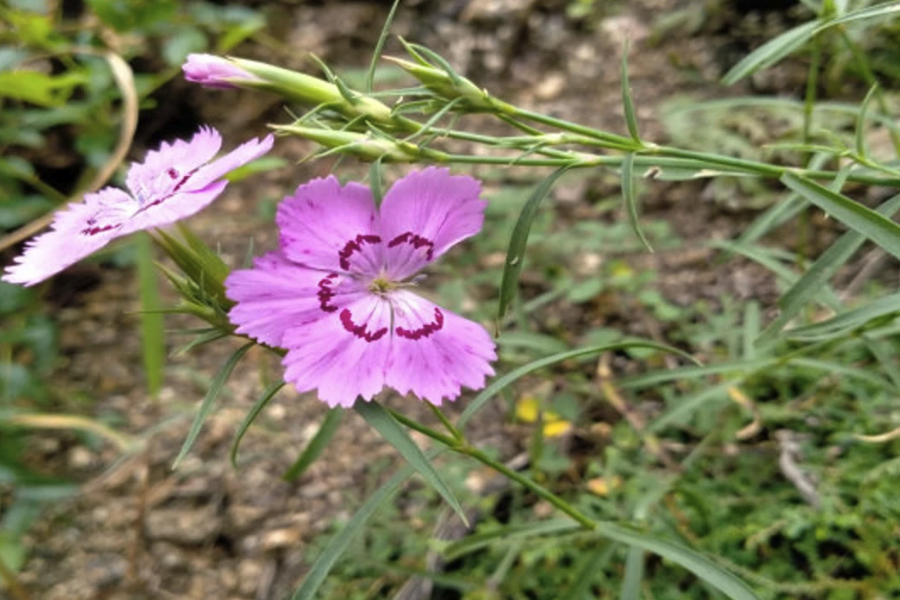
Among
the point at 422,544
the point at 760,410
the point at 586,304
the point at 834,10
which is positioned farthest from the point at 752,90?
the point at 422,544

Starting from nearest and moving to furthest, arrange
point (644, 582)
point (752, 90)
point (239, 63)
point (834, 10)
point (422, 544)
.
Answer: point (239, 63) < point (834, 10) < point (644, 582) < point (422, 544) < point (752, 90)

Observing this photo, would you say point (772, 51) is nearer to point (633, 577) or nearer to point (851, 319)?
point (851, 319)

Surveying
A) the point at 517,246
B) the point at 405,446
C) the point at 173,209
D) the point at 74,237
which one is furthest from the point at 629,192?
the point at 74,237

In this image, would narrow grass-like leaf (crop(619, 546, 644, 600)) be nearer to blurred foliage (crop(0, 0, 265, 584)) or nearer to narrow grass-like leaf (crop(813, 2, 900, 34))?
narrow grass-like leaf (crop(813, 2, 900, 34))

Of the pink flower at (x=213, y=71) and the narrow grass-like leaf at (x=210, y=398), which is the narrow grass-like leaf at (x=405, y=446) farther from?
the pink flower at (x=213, y=71)

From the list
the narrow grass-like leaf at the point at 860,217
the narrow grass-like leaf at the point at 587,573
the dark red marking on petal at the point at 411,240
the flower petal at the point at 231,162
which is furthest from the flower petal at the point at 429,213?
the narrow grass-like leaf at the point at 587,573

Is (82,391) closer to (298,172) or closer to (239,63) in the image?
(298,172)
